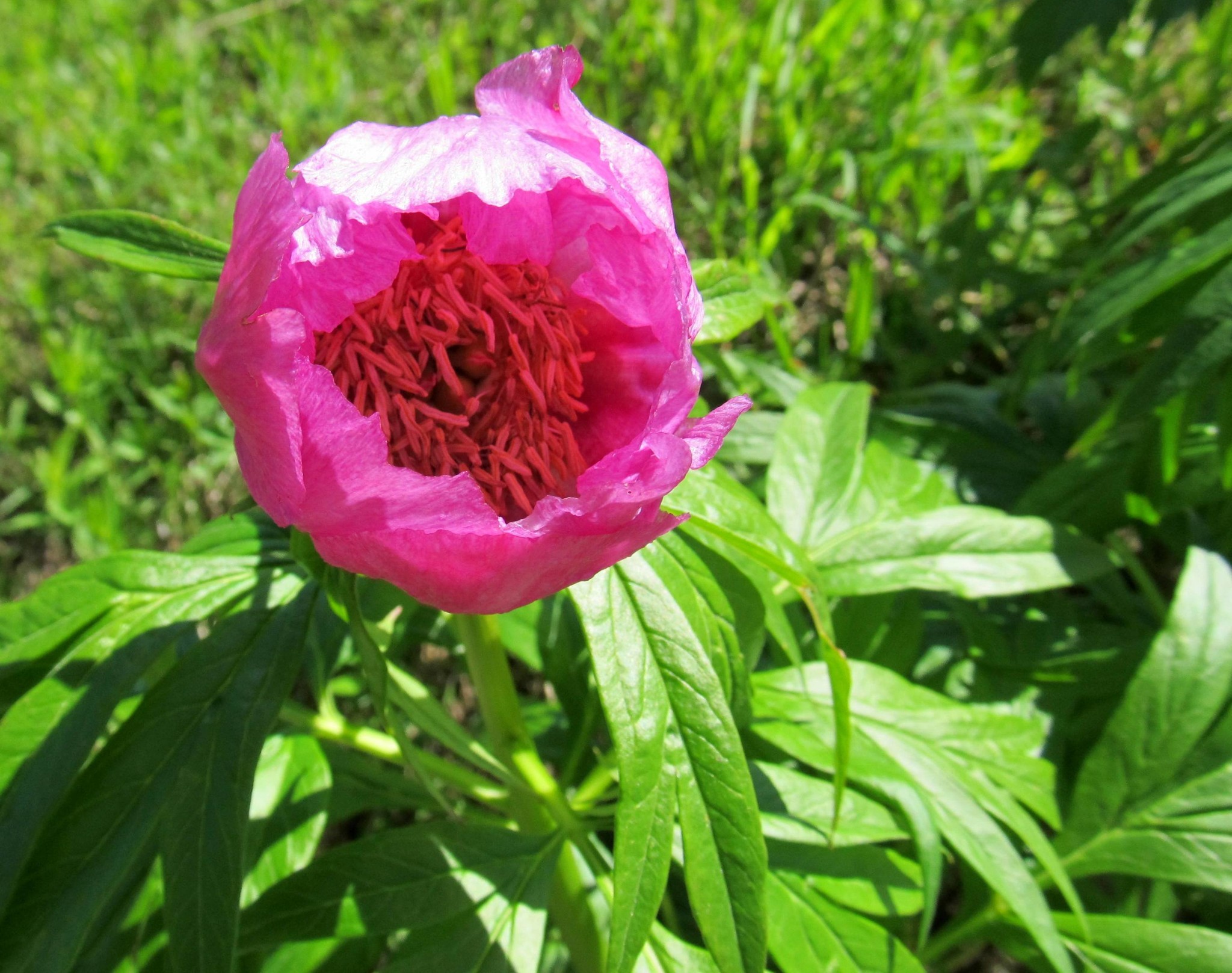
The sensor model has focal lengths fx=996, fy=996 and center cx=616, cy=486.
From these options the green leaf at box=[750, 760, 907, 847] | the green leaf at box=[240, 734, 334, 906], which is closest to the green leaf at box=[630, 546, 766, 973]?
the green leaf at box=[750, 760, 907, 847]

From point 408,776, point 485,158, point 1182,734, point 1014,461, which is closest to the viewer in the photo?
point 485,158

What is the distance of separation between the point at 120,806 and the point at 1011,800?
100 centimetres

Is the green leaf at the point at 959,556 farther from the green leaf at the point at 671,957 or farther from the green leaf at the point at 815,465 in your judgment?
the green leaf at the point at 671,957

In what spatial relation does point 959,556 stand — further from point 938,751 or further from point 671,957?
point 671,957

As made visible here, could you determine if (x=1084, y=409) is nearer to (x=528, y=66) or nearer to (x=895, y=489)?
(x=895, y=489)

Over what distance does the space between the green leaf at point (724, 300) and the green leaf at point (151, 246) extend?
1.60 feet

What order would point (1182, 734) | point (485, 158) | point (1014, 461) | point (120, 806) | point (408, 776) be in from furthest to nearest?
point (1014, 461), point (408, 776), point (1182, 734), point (120, 806), point (485, 158)

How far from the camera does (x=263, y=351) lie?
78 cm

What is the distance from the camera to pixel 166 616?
3.37ft

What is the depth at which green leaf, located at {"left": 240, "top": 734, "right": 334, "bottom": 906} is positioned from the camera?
1256 mm

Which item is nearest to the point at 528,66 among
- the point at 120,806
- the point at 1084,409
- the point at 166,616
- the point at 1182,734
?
the point at 166,616

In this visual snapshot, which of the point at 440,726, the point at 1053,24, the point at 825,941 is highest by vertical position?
the point at 1053,24

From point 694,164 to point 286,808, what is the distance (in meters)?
1.96

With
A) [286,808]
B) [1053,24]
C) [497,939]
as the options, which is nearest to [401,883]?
[497,939]
